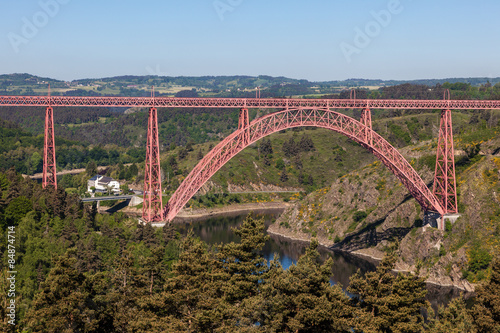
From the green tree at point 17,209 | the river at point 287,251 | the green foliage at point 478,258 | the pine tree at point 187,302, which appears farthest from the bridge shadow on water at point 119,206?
the pine tree at point 187,302

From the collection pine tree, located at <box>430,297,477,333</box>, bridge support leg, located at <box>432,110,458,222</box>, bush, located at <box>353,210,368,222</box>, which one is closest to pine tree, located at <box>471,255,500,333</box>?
pine tree, located at <box>430,297,477,333</box>

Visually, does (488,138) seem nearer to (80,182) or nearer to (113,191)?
(113,191)

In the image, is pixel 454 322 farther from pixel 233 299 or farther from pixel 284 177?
pixel 284 177

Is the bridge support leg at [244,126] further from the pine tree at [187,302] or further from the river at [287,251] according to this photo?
the pine tree at [187,302]

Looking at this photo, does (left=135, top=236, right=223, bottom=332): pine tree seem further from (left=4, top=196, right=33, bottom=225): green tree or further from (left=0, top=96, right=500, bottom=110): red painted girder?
(left=4, top=196, right=33, bottom=225): green tree

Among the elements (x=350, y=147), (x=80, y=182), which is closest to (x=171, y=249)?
(x=80, y=182)

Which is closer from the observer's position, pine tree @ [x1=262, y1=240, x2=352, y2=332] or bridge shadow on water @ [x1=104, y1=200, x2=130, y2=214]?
pine tree @ [x1=262, y1=240, x2=352, y2=332]
